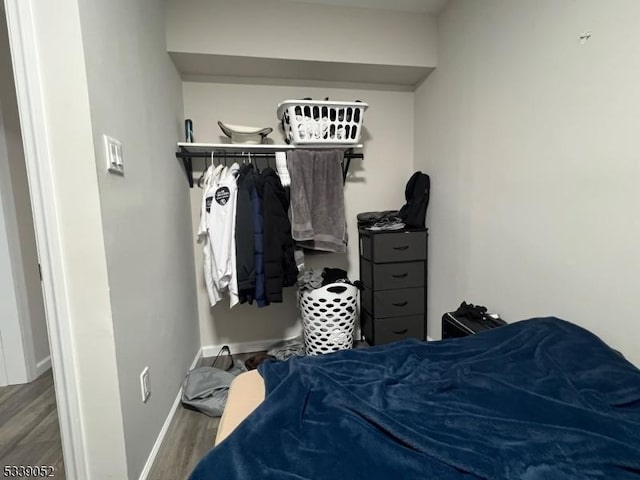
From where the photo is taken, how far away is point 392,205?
2.50 m

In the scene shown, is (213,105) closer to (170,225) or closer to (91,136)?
(170,225)

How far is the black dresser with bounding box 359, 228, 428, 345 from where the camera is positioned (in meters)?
2.12

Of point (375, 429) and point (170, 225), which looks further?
point (170, 225)

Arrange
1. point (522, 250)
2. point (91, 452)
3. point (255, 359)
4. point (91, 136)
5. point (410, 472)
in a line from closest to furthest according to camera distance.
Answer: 1. point (410, 472)
2. point (91, 136)
3. point (91, 452)
4. point (522, 250)
5. point (255, 359)

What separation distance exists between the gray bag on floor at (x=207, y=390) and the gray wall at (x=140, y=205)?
7 cm

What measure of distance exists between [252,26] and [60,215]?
1.61 meters

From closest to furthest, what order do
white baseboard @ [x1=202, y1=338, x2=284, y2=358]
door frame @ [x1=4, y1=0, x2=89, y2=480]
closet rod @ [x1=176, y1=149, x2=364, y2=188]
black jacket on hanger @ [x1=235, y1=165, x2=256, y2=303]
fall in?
door frame @ [x1=4, y1=0, x2=89, y2=480] < black jacket on hanger @ [x1=235, y1=165, x2=256, y2=303] < closet rod @ [x1=176, y1=149, x2=364, y2=188] < white baseboard @ [x1=202, y1=338, x2=284, y2=358]

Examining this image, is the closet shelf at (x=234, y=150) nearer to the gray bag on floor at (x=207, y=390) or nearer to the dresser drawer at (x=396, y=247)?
the dresser drawer at (x=396, y=247)

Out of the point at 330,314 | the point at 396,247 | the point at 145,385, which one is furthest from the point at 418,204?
the point at 145,385

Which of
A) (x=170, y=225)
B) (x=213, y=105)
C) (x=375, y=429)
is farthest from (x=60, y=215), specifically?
(x=213, y=105)

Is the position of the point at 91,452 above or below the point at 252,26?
below

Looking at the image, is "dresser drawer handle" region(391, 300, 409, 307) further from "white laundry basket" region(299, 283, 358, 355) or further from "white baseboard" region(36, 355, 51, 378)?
"white baseboard" region(36, 355, 51, 378)

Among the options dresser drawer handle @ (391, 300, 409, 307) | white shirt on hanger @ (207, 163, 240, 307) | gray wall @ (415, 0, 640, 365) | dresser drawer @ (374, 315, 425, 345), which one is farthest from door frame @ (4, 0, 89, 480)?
gray wall @ (415, 0, 640, 365)

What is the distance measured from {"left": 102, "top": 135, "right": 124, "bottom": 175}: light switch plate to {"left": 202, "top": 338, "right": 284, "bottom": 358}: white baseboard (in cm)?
163
